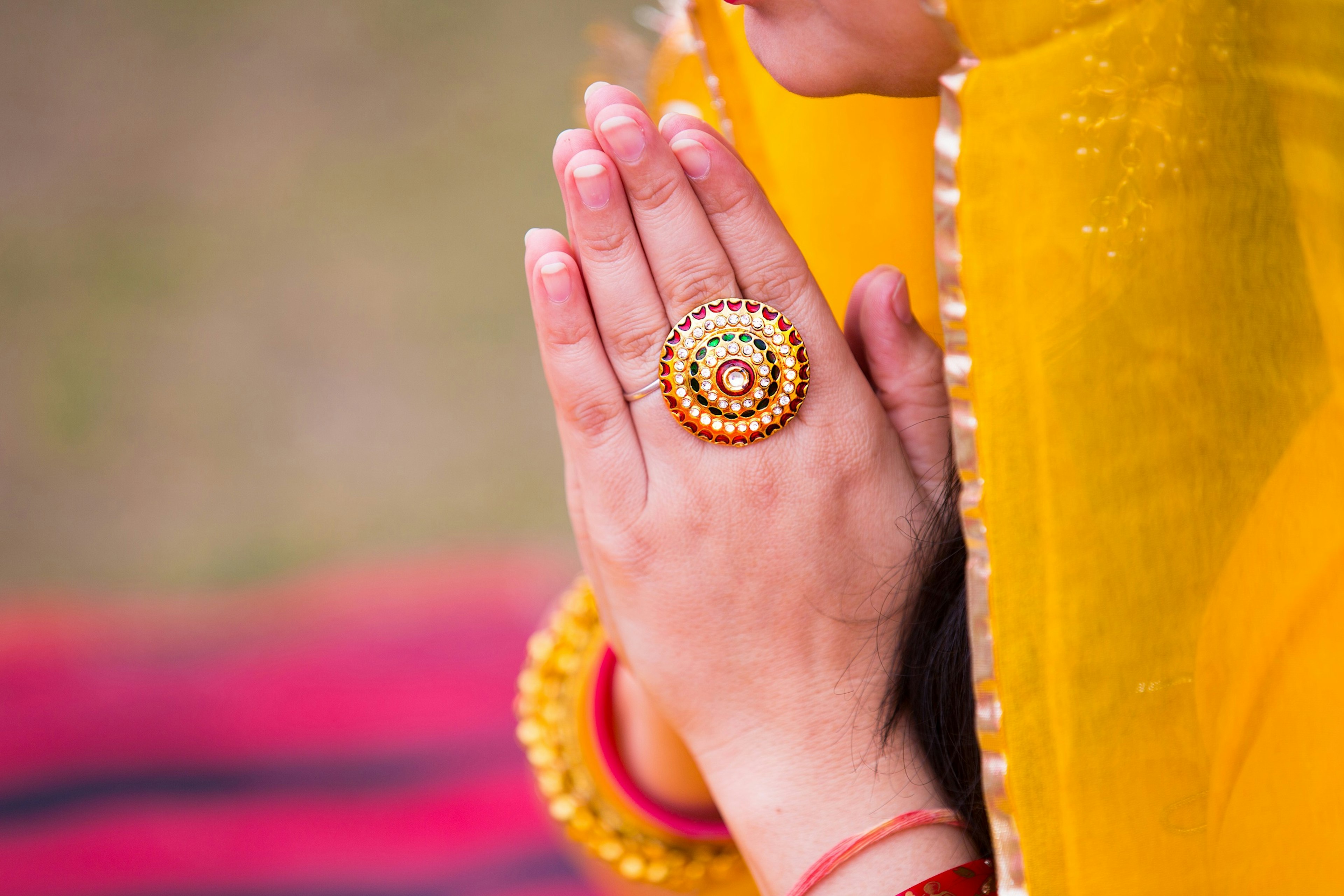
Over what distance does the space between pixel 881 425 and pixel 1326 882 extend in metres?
0.27

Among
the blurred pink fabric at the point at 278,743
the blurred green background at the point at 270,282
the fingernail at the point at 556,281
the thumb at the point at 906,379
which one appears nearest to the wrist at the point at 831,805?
the thumb at the point at 906,379

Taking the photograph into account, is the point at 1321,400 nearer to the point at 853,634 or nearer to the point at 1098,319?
the point at 1098,319

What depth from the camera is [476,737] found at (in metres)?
1.87

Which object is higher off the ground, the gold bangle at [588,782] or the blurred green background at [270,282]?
the blurred green background at [270,282]

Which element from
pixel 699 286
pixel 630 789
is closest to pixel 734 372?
pixel 699 286

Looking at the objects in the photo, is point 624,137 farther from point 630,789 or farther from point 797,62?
A: point 630,789

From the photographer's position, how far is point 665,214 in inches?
19.2

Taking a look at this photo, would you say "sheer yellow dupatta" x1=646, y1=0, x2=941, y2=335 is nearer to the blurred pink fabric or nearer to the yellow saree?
the yellow saree

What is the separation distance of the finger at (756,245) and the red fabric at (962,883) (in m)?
0.27

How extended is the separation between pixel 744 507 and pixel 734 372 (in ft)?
0.24

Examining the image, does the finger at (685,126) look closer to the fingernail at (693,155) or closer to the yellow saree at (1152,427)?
the fingernail at (693,155)

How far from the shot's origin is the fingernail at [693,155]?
0.49 metres

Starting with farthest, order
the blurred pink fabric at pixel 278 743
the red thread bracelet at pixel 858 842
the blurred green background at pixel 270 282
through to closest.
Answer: the blurred green background at pixel 270 282, the blurred pink fabric at pixel 278 743, the red thread bracelet at pixel 858 842

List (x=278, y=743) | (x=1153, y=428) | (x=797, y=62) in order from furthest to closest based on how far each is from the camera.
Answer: (x=278, y=743)
(x=797, y=62)
(x=1153, y=428)
